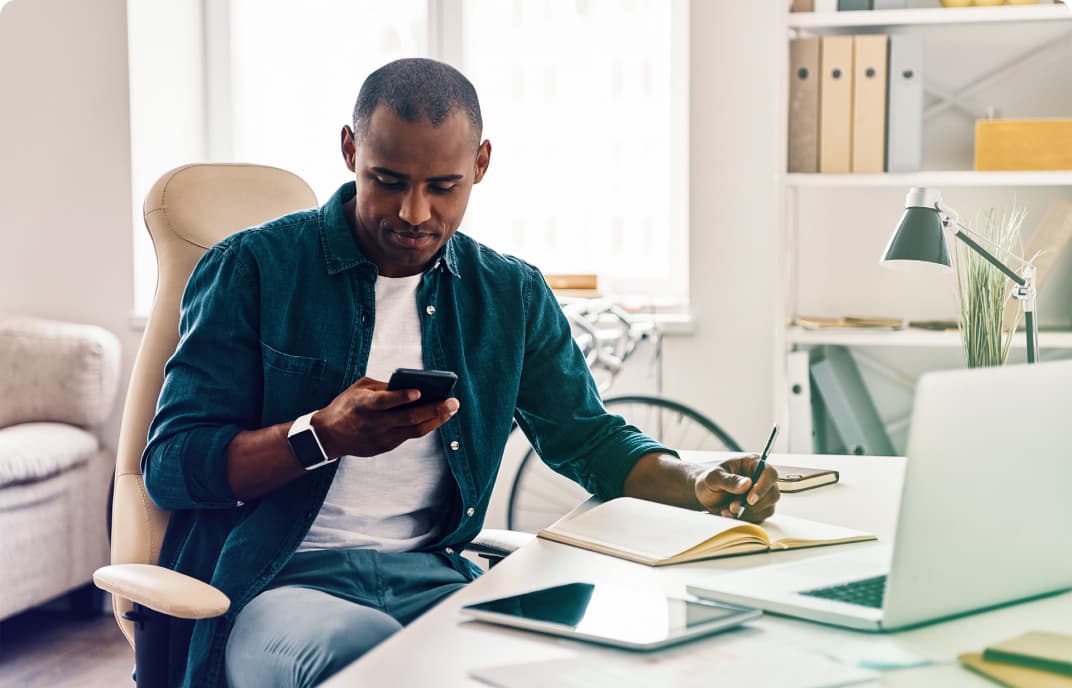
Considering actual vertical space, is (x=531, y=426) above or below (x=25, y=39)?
below

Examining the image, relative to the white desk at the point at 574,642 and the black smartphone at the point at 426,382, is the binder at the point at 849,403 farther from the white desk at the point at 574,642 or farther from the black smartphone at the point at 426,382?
the black smartphone at the point at 426,382

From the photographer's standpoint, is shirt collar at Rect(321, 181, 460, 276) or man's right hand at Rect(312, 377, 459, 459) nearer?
man's right hand at Rect(312, 377, 459, 459)

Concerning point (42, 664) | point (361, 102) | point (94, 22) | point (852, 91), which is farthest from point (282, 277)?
point (94, 22)

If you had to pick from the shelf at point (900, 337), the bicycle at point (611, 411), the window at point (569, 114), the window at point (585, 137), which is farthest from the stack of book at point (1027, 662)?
the window at point (585, 137)

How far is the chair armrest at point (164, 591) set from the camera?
43.8 inches

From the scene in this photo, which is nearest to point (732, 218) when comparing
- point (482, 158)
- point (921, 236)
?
point (921, 236)

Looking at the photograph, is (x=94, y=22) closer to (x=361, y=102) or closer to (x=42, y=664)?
(x=42, y=664)

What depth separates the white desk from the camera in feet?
2.60

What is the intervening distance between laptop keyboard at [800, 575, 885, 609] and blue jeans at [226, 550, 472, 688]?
1.35 feet

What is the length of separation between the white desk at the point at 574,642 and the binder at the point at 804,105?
5.01 feet

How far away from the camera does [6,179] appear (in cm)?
324

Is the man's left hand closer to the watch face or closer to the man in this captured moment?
the man

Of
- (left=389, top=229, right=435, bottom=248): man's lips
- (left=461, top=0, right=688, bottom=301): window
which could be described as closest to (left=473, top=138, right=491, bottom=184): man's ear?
(left=389, top=229, right=435, bottom=248): man's lips

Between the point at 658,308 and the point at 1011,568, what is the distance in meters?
2.25
